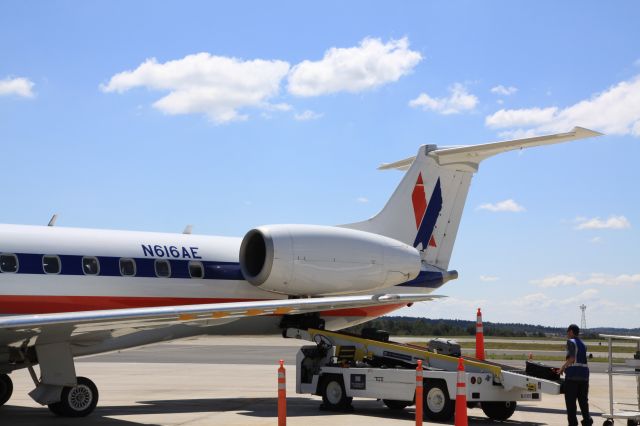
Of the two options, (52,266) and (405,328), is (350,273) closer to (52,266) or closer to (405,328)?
(52,266)

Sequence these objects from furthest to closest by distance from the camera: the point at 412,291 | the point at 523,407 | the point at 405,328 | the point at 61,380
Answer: the point at 405,328 → the point at 412,291 → the point at 523,407 → the point at 61,380

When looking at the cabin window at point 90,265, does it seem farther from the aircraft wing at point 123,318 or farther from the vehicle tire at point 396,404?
the vehicle tire at point 396,404

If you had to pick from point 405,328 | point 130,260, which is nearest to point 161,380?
point 130,260

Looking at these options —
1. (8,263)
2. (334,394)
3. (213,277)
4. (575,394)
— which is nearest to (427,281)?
(334,394)

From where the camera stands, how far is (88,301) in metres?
15.4

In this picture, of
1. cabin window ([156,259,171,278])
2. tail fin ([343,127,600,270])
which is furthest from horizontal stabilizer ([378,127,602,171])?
cabin window ([156,259,171,278])

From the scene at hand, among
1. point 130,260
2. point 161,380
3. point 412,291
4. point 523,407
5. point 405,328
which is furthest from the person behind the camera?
point 405,328

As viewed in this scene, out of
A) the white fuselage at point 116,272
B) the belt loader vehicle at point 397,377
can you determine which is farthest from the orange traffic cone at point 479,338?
the white fuselage at point 116,272

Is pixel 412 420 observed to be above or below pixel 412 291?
below

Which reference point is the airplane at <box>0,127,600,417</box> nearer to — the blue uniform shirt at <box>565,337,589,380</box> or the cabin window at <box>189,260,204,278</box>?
the cabin window at <box>189,260,204,278</box>

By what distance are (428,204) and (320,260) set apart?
12.5ft

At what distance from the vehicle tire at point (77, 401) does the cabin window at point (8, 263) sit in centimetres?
216

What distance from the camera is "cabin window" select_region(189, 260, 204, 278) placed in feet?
55.9

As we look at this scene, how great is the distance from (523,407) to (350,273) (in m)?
4.28
